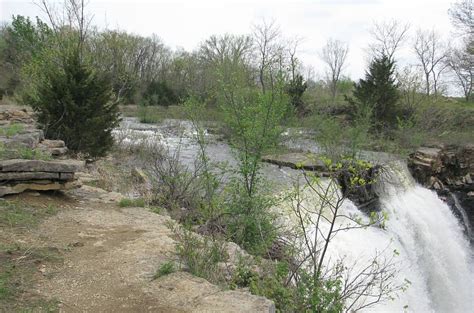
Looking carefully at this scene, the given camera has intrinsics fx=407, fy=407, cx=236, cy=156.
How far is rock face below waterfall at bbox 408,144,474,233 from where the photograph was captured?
1523 centimetres

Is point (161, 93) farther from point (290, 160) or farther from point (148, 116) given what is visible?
point (290, 160)

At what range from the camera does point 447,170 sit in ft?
55.7

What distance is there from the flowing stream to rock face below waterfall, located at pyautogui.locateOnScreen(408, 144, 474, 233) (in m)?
1.57

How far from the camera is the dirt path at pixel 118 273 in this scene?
11.6 feet

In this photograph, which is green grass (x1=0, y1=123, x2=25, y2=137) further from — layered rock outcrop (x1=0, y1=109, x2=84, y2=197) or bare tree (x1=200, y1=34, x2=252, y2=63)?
bare tree (x1=200, y1=34, x2=252, y2=63)

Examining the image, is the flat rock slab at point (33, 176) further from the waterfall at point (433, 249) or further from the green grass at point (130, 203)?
the waterfall at point (433, 249)

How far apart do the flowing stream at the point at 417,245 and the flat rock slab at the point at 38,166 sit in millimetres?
2439

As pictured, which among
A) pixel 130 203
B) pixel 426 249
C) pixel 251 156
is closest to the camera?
pixel 251 156

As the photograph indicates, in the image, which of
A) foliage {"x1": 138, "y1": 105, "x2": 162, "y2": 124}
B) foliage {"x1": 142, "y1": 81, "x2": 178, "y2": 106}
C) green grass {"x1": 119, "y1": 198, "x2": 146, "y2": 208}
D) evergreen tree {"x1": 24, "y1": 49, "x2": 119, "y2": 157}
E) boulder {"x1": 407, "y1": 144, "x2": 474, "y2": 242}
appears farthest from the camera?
foliage {"x1": 142, "y1": 81, "x2": 178, "y2": 106}

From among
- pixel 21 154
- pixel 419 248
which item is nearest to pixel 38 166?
pixel 21 154

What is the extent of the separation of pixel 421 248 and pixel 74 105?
9045mm

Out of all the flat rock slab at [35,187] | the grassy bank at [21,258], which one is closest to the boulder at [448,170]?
the flat rock slab at [35,187]

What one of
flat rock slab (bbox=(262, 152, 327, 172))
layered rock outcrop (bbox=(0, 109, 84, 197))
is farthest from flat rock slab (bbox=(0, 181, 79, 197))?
flat rock slab (bbox=(262, 152, 327, 172))

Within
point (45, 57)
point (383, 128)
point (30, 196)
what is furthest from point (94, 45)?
point (30, 196)
